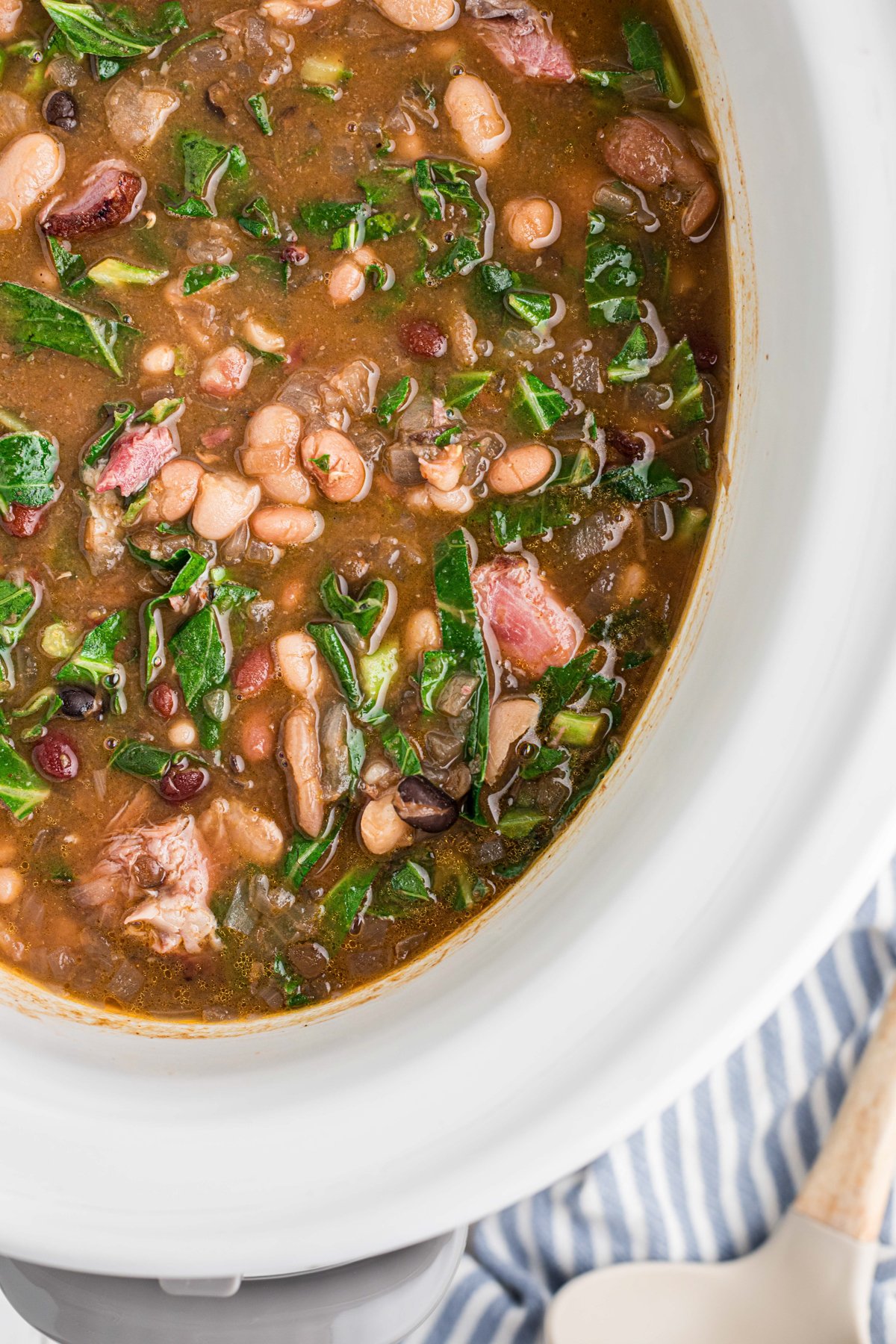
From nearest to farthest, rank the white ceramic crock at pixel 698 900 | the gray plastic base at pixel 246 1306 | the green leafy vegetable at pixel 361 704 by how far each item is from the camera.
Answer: the white ceramic crock at pixel 698 900 → the gray plastic base at pixel 246 1306 → the green leafy vegetable at pixel 361 704

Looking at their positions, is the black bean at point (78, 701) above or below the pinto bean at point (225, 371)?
below

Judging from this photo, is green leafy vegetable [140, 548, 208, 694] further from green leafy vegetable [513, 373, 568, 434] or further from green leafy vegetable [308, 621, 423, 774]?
green leafy vegetable [513, 373, 568, 434]

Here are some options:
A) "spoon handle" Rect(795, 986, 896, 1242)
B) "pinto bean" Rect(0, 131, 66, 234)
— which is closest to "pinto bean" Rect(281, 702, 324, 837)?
"pinto bean" Rect(0, 131, 66, 234)

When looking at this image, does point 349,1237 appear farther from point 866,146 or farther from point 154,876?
point 866,146

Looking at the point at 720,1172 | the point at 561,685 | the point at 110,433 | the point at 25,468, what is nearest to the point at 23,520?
the point at 25,468

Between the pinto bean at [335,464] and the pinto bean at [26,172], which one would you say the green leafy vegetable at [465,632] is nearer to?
the pinto bean at [335,464]

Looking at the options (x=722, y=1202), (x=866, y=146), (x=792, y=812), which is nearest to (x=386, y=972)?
(x=792, y=812)

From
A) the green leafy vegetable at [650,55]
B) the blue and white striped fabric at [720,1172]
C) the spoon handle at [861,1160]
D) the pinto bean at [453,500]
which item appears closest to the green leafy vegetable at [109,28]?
the green leafy vegetable at [650,55]
